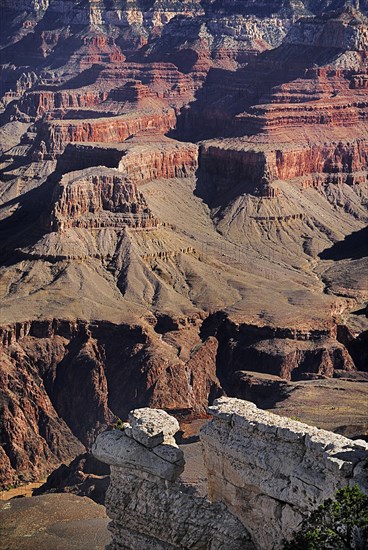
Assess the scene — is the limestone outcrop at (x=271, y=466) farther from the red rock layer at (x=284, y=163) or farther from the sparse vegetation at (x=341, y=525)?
the red rock layer at (x=284, y=163)

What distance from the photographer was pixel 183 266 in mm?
106312

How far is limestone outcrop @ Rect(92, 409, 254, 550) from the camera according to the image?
32.6 metres

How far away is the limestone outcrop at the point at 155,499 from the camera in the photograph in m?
32.6

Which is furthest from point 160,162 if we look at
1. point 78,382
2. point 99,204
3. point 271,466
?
point 271,466

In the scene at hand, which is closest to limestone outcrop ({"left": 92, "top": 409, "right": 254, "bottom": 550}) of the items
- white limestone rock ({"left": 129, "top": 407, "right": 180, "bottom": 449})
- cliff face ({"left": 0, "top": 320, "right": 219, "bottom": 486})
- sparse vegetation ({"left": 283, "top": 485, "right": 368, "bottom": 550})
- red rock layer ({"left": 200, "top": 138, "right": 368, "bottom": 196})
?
white limestone rock ({"left": 129, "top": 407, "right": 180, "bottom": 449})

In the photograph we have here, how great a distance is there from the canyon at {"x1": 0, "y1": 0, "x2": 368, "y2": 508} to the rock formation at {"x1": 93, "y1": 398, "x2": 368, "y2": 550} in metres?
26.3

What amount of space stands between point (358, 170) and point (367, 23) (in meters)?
34.1

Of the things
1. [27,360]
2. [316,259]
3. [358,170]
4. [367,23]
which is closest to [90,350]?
[27,360]

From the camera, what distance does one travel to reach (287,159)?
142m

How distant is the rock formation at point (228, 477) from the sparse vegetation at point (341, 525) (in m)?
0.69

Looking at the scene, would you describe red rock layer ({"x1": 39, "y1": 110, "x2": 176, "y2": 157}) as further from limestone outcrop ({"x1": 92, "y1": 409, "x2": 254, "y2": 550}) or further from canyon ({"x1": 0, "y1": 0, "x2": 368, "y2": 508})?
limestone outcrop ({"x1": 92, "y1": 409, "x2": 254, "y2": 550})

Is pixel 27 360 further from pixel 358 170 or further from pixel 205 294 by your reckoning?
pixel 358 170

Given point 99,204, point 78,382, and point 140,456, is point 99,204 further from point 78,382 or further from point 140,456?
point 140,456

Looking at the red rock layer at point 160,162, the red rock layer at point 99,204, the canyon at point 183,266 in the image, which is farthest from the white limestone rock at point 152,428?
the red rock layer at point 160,162
